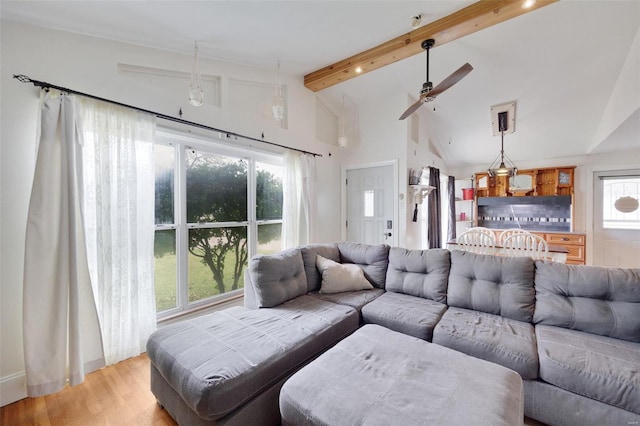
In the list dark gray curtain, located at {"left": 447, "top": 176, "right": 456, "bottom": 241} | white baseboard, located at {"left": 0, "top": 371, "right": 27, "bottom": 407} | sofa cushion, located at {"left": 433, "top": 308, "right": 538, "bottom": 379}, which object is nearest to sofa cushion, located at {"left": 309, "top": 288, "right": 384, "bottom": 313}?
sofa cushion, located at {"left": 433, "top": 308, "right": 538, "bottom": 379}

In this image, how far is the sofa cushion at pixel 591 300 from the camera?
1.60 metres

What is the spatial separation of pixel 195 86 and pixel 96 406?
2.58m

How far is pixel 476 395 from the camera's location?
108cm

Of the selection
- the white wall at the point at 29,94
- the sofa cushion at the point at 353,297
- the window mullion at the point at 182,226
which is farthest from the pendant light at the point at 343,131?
the sofa cushion at the point at 353,297

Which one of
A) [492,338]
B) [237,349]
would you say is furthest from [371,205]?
[237,349]

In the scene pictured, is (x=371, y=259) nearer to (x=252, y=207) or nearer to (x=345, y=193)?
(x=252, y=207)

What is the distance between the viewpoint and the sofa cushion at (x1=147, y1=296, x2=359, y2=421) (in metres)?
1.22

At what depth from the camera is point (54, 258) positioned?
5.61ft

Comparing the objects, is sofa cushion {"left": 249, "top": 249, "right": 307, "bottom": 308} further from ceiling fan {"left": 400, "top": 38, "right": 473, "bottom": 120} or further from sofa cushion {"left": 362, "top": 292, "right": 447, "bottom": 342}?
ceiling fan {"left": 400, "top": 38, "right": 473, "bottom": 120}

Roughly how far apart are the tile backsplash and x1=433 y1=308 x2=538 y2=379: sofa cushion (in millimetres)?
4491

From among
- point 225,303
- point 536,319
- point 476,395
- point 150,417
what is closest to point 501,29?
point 536,319

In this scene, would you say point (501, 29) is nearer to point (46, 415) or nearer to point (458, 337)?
point (458, 337)

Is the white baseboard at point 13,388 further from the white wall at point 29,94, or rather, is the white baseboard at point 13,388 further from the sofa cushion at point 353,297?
the sofa cushion at point 353,297

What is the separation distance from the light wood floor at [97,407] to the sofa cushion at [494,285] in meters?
0.71
